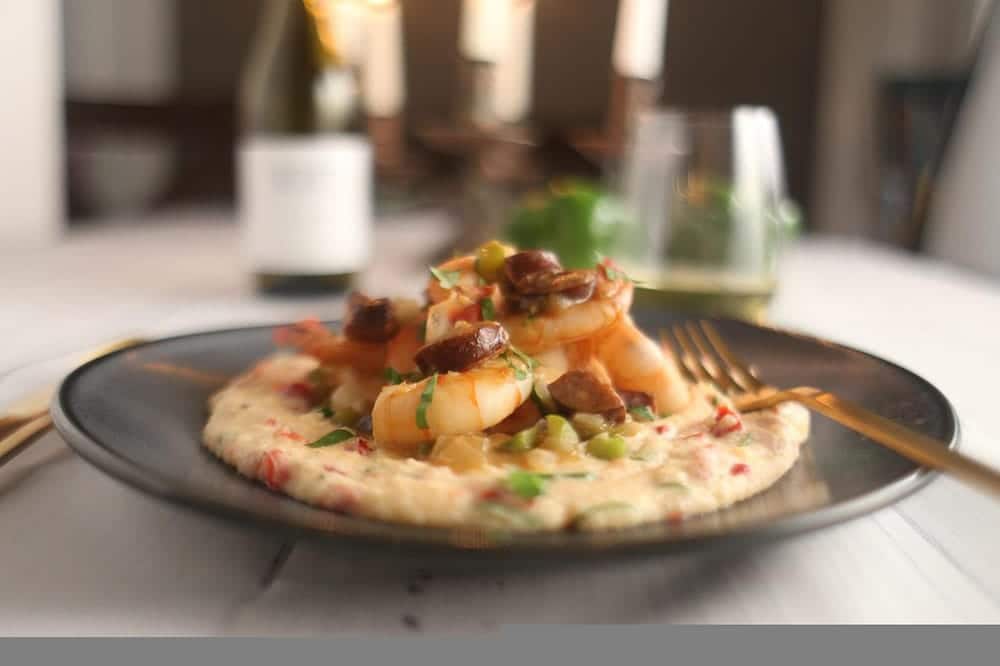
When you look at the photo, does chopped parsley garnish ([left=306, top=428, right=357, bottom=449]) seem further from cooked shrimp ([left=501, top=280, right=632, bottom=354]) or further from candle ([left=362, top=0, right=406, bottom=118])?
candle ([left=362, top=0, right=406, bottom=118])

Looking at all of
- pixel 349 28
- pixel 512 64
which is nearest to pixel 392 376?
pixel 349 28

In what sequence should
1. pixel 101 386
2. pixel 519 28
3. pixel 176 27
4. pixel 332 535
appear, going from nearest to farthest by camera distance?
pixel 332 535 < pixel 101 386 < pixel 519 28 < pixel 176 27

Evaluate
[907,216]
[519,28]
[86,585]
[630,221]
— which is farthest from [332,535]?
[907,216]

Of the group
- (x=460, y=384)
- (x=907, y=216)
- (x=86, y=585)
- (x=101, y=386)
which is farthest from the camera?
(x=907, y=216)

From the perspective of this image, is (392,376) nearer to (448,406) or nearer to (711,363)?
(448,406)

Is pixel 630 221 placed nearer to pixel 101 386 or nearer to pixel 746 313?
pixel 746 313

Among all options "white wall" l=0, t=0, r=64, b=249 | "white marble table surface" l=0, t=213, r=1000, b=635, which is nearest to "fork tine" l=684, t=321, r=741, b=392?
"white marble table surface" l=0, t=213, r=1000, b=635
